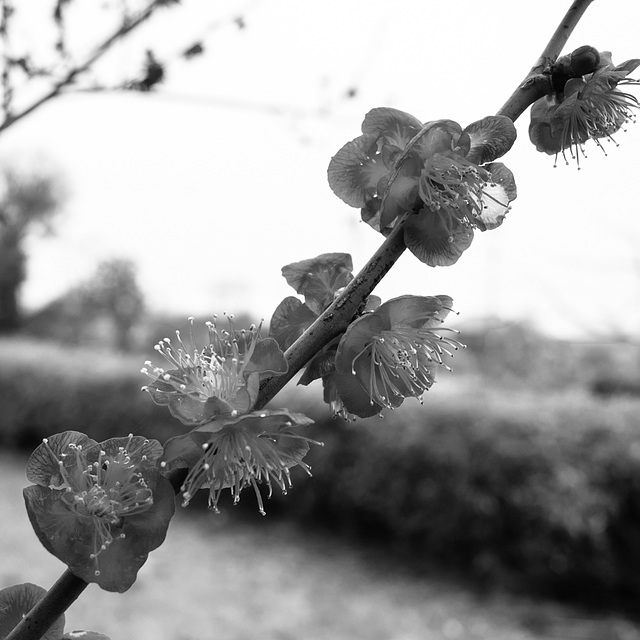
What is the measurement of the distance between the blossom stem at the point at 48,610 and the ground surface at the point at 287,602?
3.71 metres

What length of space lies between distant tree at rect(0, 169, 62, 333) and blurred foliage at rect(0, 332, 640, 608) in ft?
44.3

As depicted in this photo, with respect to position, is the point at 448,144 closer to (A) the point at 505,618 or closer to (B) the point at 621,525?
(A) the point at 505,618

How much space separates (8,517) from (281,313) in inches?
253

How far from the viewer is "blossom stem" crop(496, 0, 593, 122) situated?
654 mm

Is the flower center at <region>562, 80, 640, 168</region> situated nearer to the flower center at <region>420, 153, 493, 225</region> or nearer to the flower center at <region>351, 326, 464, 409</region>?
the flower center at <region>420, 153, 493, 225</region>

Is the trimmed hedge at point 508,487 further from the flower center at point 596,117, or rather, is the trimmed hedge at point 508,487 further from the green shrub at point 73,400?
the flower center at point 596,117

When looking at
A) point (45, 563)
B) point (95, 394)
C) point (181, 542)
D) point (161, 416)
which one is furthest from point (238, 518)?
point (95, 394)

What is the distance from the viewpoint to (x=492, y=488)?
15.7 ft

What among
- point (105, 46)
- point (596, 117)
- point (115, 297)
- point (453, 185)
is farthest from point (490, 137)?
point (115, 297)

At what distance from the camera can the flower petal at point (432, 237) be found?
2.09 ft

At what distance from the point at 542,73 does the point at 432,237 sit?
0.19 meters

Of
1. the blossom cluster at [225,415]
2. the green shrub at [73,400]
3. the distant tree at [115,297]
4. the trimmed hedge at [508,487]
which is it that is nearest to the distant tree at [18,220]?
the distant tree at [115,297]

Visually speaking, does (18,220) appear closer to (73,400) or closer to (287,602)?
(73,400)

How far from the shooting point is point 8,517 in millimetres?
6262
